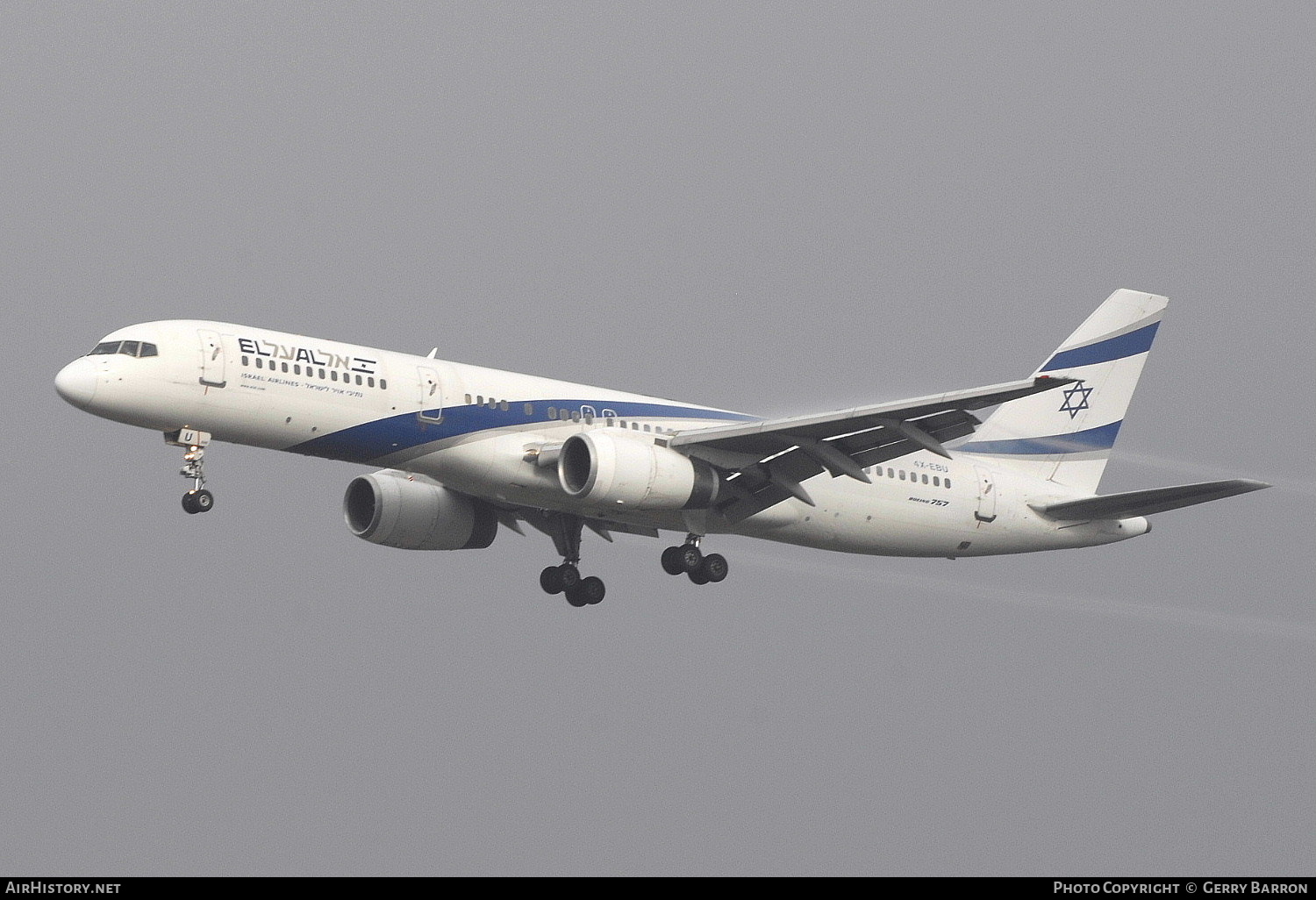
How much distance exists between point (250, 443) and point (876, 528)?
14601 mm

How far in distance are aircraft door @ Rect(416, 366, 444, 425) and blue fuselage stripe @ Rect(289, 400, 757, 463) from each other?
1.9 inches

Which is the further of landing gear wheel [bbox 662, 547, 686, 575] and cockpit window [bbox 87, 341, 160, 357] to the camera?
landing gear wheel [bbox 662, 547, 686, 575]

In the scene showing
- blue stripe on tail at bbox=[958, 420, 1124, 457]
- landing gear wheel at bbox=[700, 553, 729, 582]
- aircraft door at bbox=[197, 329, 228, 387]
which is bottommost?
landing gear wheel at bbox=[700, 553, 729, 582]

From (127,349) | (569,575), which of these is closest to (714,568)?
(569,575)

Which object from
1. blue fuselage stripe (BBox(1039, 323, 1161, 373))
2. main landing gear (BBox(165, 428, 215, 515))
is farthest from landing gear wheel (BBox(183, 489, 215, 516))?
blue fuselage stripe (BBox(1039, 323, 1161, 373))

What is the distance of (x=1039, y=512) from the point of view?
4553cm

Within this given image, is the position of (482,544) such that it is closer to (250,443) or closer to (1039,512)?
(250,443)

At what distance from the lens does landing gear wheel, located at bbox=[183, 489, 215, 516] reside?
122 feet

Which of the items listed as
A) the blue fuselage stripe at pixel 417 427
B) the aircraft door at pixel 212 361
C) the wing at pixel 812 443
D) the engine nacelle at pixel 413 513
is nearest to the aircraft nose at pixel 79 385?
the aircraft door at pixel 212 361

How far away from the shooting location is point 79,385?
3659 centimetres

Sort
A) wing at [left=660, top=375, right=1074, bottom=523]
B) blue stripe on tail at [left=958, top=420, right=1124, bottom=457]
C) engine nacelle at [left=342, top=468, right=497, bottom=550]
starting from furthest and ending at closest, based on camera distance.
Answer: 1. blue stripe on tail at [left=958, top=420, right=1124, bottom=457]
2. engine nacelle at [left=342, top=468, right=497, bottom=550]
3. wing at [left=660, top=375, right=1074, bottom=523]

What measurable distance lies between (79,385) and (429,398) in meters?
6.94

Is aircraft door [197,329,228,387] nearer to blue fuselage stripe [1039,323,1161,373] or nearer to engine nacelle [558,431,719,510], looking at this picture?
engine nacelle [558,431,719,510]

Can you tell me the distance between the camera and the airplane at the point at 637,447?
3747cm
